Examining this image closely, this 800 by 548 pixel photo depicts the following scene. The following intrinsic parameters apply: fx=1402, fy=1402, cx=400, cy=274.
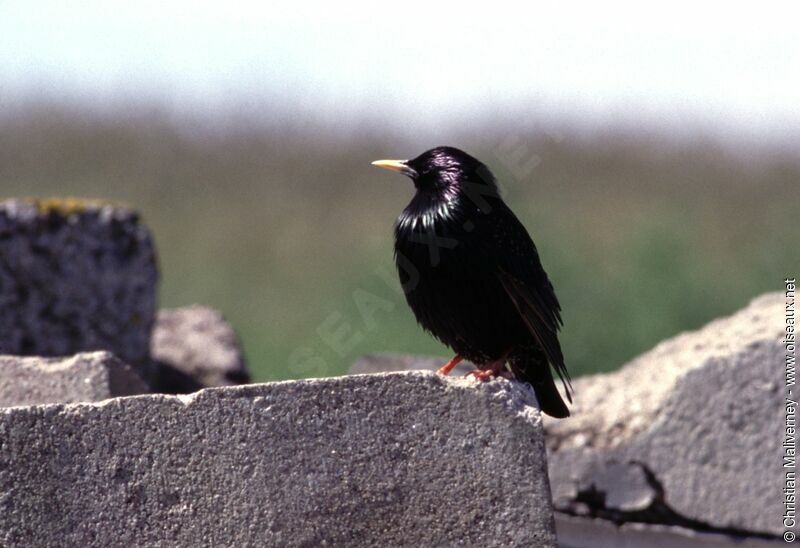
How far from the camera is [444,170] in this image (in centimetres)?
520

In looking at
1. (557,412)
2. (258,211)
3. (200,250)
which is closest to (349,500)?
(557,412)

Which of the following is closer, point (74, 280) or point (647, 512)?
point (647, 512)

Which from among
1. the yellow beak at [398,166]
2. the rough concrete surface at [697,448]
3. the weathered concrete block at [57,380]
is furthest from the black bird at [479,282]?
the weathered concrete block at [57,380]

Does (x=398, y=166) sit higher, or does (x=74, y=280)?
(x=398, y=166)

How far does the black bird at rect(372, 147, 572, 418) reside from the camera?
484 cm

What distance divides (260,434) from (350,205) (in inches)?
749

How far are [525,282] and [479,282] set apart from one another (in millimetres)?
173

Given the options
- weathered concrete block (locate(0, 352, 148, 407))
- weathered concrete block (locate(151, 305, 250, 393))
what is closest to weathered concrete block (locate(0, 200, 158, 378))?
weathered concrete block (locate(151, 305, 250, 393))

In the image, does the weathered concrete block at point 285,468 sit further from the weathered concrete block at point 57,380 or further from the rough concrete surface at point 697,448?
the rough concrete surface at point 697,448

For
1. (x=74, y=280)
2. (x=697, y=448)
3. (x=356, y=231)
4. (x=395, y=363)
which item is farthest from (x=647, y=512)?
(x=356, y=231)

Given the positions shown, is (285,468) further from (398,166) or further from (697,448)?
(697,448)

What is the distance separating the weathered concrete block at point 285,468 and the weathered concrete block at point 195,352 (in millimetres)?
3823

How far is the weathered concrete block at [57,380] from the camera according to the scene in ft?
16.9

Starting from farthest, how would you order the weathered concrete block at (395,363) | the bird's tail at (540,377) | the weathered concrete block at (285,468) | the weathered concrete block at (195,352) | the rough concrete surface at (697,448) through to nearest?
1. the weathered concrete block at (195,352)
2. the weathered concrete block at (395,363)
3. the rough concrete surface at (697,448)
4. the bird's tail at (540,377)
5. the weathered concrete block at (285,468)
